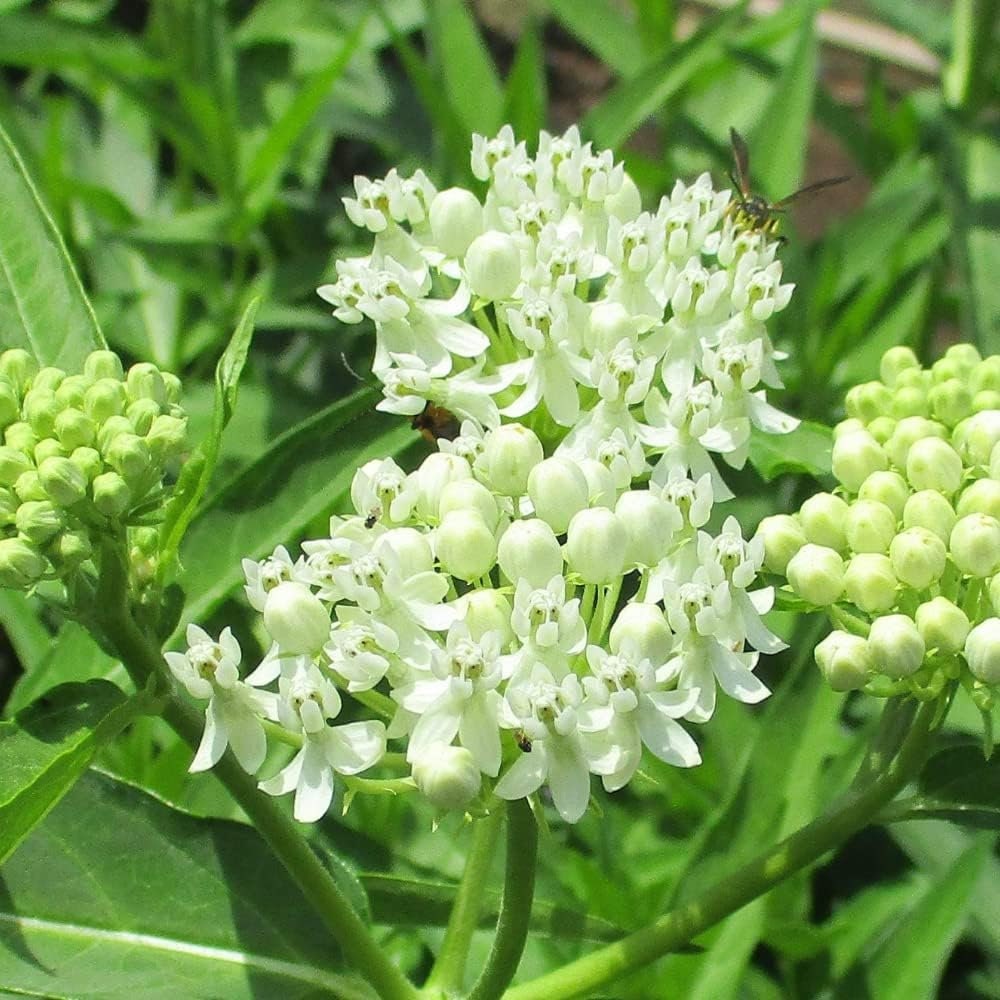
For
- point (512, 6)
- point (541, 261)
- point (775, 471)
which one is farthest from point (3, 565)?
point (512, 6)

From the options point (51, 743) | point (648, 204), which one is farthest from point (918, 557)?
point (648, 204)

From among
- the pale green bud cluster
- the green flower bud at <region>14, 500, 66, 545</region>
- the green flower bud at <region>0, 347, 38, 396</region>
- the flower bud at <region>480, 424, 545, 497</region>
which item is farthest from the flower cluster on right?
the green flower bud at <region>0, 347, 38, 396</region>

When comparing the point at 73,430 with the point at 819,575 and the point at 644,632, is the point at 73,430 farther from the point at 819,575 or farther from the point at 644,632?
the point at 819,575

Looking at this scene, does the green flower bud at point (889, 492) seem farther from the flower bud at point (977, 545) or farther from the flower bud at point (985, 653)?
the flower bud at point (985, 653)

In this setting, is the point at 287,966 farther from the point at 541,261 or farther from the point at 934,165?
the point at 934,165

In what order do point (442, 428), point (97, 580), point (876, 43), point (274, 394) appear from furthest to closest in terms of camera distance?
1. point (876, 43)
2. point (274, 394)
3. point (442, 428)
4. point (97, 580)

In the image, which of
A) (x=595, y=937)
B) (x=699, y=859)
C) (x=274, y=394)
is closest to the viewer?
(x=595, y=937)
